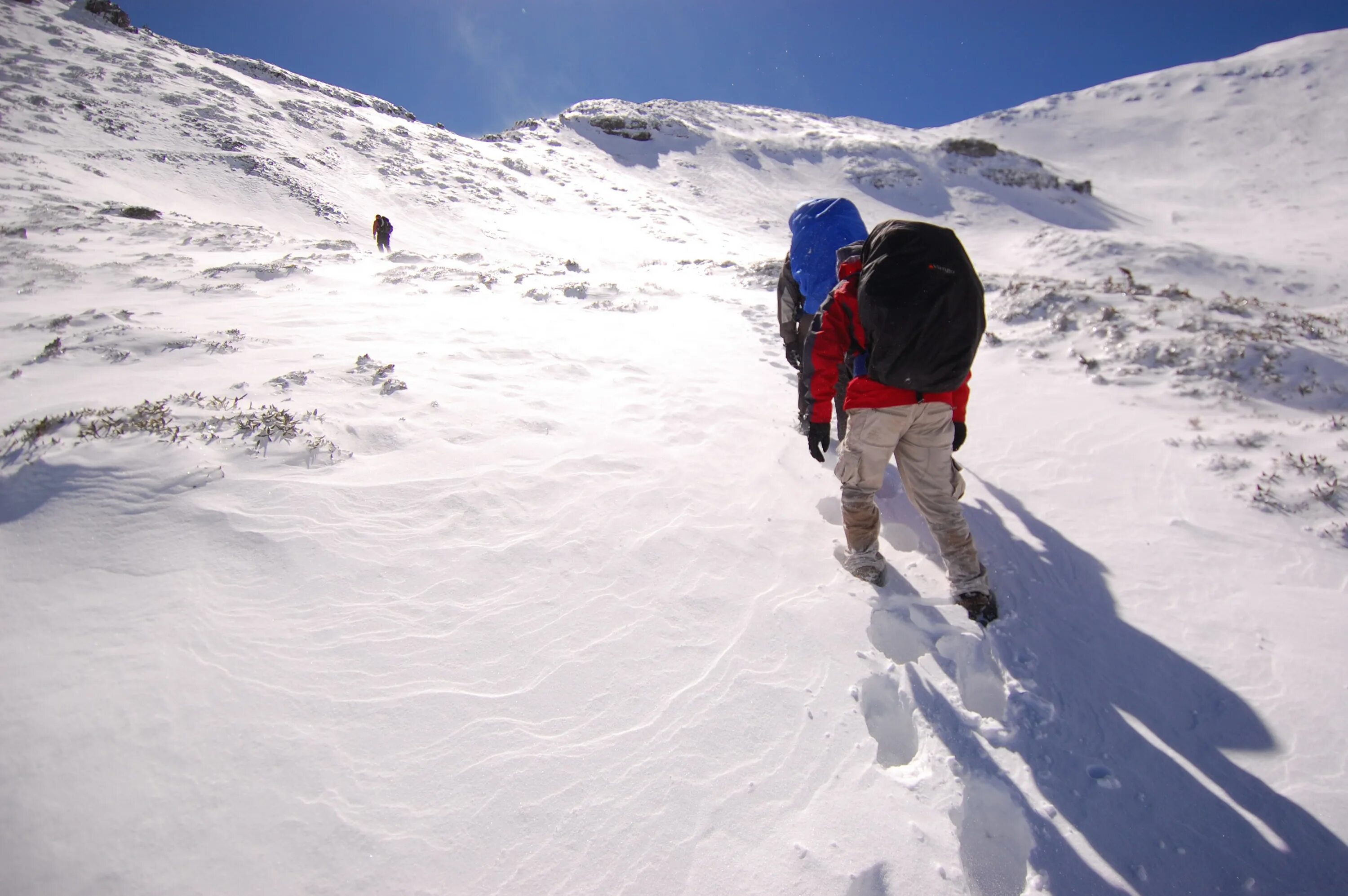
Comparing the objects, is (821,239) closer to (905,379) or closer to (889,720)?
(905,379)

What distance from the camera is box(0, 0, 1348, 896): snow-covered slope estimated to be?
6.30 feet

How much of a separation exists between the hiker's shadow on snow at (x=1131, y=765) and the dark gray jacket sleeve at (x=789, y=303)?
2621 mm

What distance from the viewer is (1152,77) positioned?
192 feet

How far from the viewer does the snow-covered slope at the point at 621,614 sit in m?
1.92

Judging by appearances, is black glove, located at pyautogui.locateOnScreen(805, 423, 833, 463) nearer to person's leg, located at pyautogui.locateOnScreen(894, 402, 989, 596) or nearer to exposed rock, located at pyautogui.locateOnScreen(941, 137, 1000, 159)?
person's leg, located at pyautogui.locateOnScreen(894, 402, 989, 596)

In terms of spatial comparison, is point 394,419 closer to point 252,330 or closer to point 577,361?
point 577,361

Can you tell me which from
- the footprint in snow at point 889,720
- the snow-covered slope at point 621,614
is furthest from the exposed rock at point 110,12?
the footprint in snow at point 889,720

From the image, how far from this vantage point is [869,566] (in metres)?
3.32

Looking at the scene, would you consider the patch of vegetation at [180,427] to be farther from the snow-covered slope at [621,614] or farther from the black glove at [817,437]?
the black glove at [817,437]

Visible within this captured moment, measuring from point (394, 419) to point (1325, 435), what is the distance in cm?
831

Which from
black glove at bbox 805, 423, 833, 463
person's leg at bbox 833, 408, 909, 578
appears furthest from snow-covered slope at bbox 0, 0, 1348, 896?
black glove at bbox 805, 423, 833, 463

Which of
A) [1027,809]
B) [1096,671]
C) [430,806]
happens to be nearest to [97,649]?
[430,806]

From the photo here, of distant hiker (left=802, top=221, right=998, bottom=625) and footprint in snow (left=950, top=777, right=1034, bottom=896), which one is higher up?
distant hiker (left=802, top=221, right=998, bottom=625)

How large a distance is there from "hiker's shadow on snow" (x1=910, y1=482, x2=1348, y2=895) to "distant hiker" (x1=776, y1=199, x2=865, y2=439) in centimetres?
206
